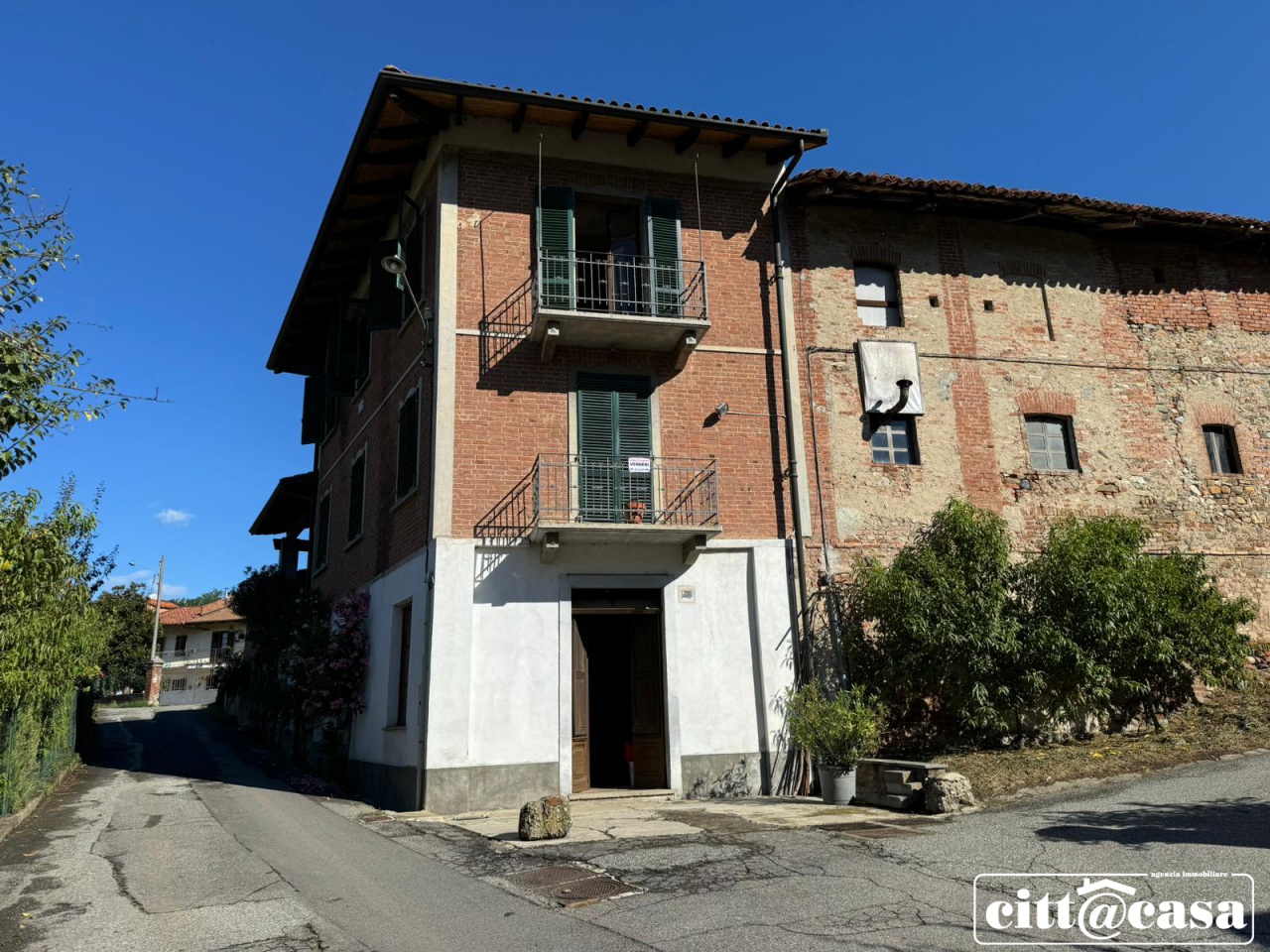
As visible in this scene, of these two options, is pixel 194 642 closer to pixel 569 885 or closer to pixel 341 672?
pixel 341 672

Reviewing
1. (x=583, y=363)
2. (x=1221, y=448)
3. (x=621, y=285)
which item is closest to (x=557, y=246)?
(x=621, y=285)

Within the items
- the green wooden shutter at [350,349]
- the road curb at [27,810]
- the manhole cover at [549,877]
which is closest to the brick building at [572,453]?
the green wooden shutter at [350,349]

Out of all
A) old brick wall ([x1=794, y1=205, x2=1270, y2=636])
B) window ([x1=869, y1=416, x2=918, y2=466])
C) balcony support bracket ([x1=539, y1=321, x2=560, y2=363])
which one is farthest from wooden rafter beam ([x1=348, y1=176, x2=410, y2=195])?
window ([x1=869, y1=416, x2=918, y2=466])

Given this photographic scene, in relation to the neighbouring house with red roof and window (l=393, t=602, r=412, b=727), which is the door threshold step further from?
the neighbouring house with red roof

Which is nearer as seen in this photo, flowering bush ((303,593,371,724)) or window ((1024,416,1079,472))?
flowering bush ((303,593,371,724))

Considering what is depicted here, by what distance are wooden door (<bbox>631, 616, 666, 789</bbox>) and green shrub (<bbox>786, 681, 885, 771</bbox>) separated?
5.94ft

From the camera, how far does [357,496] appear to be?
16.7 m

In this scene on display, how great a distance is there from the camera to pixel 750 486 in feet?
42.4

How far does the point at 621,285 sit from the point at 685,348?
5.21 ft

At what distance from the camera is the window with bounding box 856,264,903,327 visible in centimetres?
1452

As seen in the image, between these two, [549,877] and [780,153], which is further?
[780,153]

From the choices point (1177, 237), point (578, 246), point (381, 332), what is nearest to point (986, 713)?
point (578, 246)

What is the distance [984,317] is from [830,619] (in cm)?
609

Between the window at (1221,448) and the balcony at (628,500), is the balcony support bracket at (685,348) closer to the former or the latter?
the balcony at (628,500)
